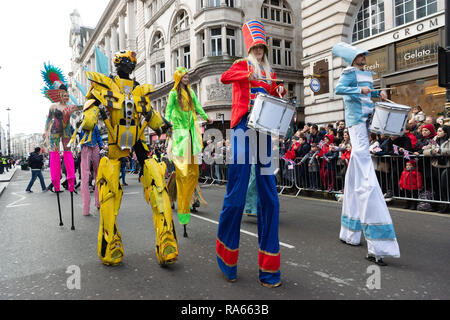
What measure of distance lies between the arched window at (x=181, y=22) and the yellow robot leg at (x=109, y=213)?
2821cm

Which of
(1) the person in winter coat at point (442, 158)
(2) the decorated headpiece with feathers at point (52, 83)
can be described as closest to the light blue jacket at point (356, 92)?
(1) the person in winter coat at point (442, 158)

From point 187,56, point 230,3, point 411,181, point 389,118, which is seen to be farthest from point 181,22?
point 389,118

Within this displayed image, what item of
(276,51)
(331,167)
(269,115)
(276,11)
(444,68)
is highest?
(276,11)

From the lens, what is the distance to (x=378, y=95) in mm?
4070

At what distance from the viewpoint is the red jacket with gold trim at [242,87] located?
3.33 m

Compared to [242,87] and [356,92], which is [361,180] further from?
[242,87]

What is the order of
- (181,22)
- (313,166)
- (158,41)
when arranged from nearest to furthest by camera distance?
(313,166), (181,22), (158,41)

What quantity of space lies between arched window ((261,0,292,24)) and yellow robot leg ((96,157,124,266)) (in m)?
27.4

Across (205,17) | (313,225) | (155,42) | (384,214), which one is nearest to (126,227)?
(313,225)

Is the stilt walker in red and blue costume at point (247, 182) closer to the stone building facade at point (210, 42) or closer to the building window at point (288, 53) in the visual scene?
the stone building facade at point (210, 42)

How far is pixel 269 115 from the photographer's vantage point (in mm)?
3131

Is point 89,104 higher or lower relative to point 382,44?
lower

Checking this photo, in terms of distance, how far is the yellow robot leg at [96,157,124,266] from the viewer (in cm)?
383

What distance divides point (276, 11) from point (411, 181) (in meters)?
25.9
